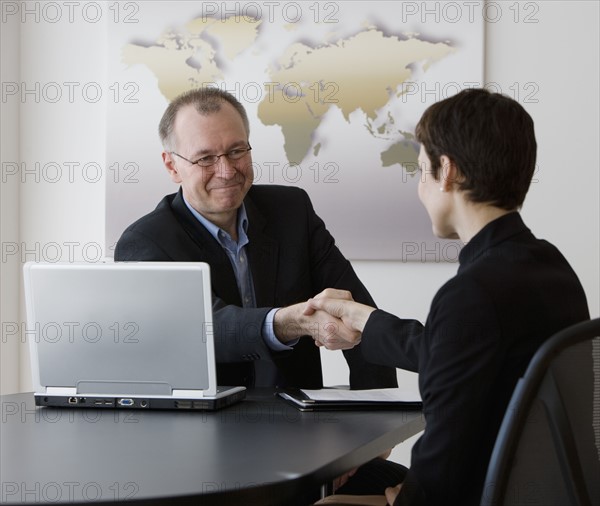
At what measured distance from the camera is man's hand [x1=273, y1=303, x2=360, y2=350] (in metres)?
2.21

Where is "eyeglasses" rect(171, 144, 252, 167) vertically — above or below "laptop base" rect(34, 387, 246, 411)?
above

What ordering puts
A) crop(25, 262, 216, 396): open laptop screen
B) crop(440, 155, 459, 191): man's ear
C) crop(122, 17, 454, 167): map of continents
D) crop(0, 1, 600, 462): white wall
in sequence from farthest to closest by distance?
crop(122, 17, 454, 167): map of continents, crop(0, 1, 600, 462): white wall, crop(25, 262, 216, 396): open laptop screen, crop(440, 155, 459, 191): man's ear

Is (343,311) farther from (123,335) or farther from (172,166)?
(172,166)

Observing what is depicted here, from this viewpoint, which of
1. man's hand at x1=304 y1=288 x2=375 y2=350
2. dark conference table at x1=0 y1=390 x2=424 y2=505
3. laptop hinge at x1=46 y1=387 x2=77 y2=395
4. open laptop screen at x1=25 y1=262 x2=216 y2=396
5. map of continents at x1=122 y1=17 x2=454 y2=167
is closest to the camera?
dark conference table at x1=0 y1=390 x2=424 y2=505

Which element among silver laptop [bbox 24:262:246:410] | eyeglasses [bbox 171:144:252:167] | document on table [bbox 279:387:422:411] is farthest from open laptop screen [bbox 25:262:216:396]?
eyeglasses [bbox 171:144:252:167]

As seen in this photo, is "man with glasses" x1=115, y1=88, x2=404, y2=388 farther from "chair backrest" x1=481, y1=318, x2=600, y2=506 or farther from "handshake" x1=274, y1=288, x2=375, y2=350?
"chair backrest" x1=481, y1=318, x2=600, y2=506

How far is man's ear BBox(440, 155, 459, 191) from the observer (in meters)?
1.58

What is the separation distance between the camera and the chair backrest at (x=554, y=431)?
3.67ft

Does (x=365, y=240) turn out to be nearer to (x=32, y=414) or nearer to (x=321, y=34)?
(x=321, y=34)

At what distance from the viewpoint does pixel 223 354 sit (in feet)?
7.41

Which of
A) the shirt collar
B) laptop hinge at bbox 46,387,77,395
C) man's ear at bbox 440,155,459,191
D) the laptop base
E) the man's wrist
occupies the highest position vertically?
man's ear at bbox 440,155,459,191

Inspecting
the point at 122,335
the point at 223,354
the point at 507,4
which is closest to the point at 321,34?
the point at 507,4

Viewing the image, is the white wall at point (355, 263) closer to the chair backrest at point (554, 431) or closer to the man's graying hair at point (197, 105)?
the man's graying hair at point (197, 105)

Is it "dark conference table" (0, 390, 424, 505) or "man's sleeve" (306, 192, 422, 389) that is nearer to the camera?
"dark conference table" (0, 390, 424, 505)
